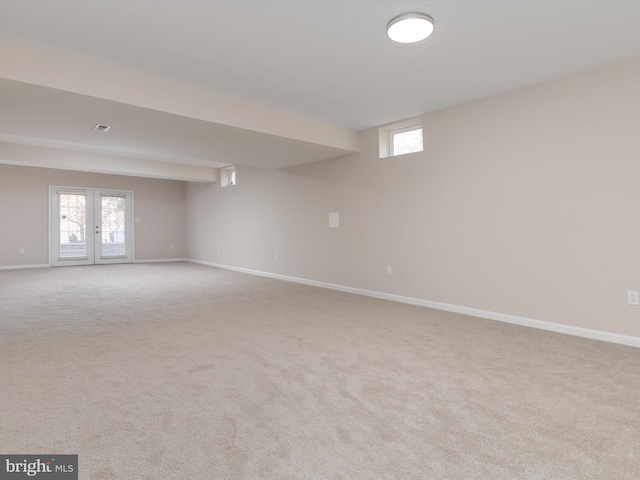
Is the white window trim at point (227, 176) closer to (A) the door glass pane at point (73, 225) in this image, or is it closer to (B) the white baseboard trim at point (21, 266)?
(A) the door glass pane at point (73, 225)

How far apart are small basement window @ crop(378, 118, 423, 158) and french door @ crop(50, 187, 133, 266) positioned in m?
Answer: 8.12

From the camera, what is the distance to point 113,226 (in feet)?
33.0

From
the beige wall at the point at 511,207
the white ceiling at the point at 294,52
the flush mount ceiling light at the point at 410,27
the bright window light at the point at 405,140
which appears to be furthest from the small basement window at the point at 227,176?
the flush mount ceiling light at the point at 410,27

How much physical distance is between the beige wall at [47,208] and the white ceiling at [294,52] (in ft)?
17.5

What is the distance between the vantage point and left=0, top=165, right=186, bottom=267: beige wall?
27.9 ft

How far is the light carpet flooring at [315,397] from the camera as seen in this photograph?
5.22ft

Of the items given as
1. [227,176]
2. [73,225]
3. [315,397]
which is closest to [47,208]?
[73,225]

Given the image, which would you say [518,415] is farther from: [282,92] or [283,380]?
[282,92]

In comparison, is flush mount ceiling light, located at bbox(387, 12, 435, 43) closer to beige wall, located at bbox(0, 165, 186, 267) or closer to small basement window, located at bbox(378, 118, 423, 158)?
small basement window, located at bbox(378, 118, 423, 158)

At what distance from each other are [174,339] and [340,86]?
3086mm

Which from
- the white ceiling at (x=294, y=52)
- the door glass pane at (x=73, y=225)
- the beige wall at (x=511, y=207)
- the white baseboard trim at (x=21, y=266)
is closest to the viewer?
the white ceiling at (x=294, y=52)

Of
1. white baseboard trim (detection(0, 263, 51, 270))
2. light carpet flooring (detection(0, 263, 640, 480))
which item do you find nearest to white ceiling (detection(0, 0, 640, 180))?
light carpet flooring (detection(0, 263, 640, 480))

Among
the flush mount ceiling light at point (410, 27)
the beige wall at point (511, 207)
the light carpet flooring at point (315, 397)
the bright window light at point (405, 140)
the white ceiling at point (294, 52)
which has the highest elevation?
the white ceiling at point (294, 52)

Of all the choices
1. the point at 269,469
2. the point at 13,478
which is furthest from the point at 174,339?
the point at 269,469
